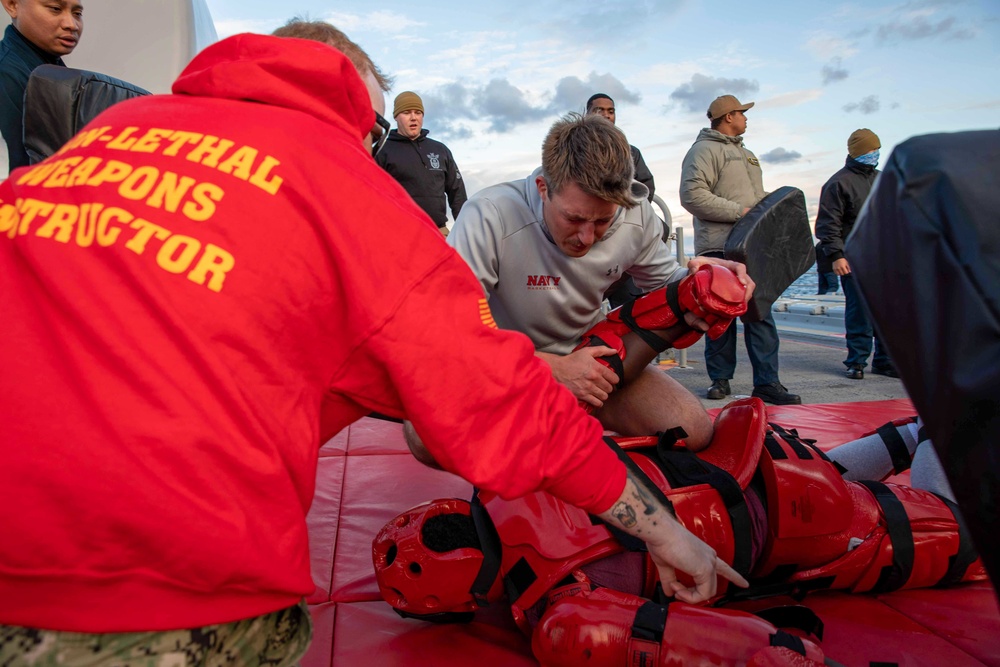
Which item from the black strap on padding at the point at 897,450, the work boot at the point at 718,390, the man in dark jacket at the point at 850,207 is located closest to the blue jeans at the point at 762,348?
the work boot at the point at 718,390

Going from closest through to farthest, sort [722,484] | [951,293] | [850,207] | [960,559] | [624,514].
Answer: [951,293] → [624,514] → [722,484] → [960,559] → [850,207]

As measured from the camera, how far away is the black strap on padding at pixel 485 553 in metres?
1.58

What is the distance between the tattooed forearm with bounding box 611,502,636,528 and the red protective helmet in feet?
1.82

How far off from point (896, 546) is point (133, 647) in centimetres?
171

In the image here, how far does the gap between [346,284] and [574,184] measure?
1398mm

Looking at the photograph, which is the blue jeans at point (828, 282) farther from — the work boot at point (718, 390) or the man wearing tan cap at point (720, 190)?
the work boot at point (718, 390)

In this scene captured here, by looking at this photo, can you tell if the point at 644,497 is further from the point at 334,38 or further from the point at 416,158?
the point at 416,158

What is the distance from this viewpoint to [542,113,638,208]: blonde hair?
2055 millimetres

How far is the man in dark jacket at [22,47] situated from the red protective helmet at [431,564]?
6.19ft

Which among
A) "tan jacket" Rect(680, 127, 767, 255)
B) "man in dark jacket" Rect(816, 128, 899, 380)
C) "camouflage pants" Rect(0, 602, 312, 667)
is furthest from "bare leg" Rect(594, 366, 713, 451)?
"man in dark jacket" Rect(816, 128, 899, 380)

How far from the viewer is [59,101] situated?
2092 mm

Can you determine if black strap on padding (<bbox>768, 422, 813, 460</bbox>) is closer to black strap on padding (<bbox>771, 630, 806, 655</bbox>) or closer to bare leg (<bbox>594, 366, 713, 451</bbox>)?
bare leg (<bbox>594, 366, 713, 451</bbox>)

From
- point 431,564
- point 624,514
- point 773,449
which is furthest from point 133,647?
point 773,449

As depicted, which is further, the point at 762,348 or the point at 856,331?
the point at 856,331
